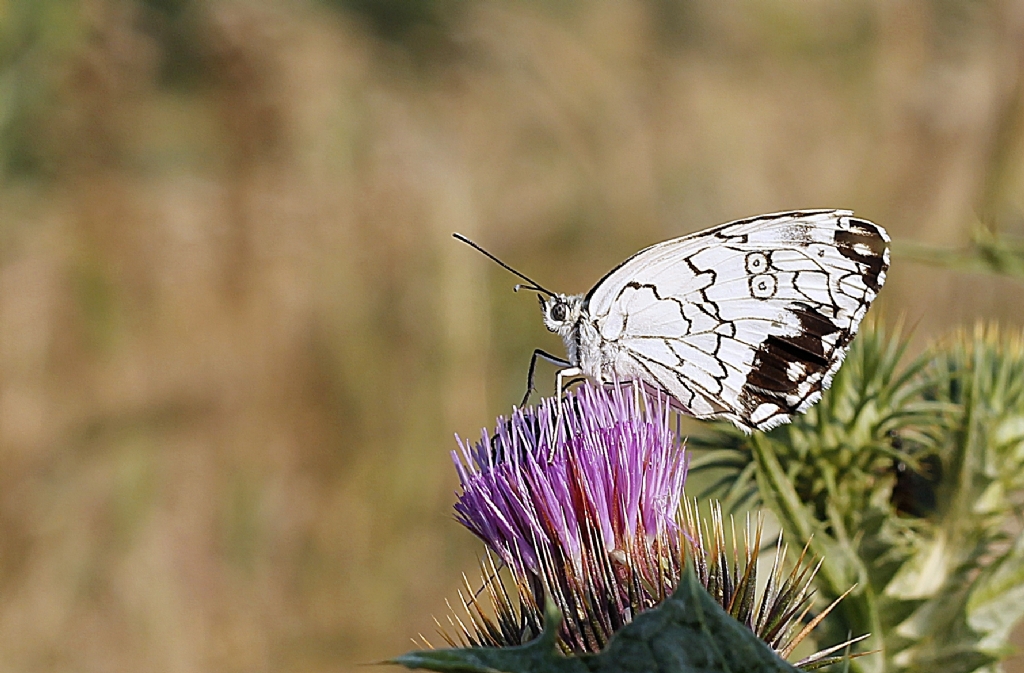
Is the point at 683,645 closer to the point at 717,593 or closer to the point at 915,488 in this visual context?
the point at 717,593

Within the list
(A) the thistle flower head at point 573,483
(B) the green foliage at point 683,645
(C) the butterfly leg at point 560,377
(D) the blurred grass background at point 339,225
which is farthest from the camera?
(D) the blurred grass background at point 339,225

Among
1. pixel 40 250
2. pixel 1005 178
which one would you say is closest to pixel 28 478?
pixel 40 250

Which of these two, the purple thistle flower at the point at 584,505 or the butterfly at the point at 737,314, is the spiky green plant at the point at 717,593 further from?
the butterfly at the point at 737,314

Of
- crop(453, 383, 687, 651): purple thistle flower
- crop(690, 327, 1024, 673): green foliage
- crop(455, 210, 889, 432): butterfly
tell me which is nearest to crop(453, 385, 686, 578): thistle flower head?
crop(453, 383, 687, 651): purple thistle flower

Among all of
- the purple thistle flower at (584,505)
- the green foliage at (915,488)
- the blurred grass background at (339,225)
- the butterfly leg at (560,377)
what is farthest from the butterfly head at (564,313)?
the blurred grass background at (339,225)

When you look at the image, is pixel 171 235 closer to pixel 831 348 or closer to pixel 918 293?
pixel 831 348
